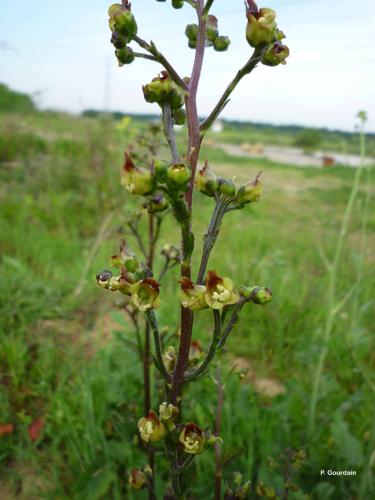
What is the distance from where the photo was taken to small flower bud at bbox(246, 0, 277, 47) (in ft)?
2.98

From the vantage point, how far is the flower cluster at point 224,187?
96 centimetres

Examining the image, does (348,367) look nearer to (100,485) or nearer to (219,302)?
(100,485)

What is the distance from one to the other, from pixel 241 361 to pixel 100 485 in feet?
4.23

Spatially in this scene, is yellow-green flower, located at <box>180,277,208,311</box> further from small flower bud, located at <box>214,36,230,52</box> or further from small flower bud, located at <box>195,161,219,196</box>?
small flower bud, located at <box>214,36,230,52</box>

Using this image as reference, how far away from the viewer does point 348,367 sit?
2.57 metres

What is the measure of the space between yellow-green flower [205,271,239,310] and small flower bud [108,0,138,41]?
581 millimetres

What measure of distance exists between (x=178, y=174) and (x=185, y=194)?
14 cm

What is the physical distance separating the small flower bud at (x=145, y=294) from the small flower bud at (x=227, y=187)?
263 millimetres

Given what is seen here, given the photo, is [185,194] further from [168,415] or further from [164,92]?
[168,415]

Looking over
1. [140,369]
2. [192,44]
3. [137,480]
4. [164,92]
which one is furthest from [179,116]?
[140,369]

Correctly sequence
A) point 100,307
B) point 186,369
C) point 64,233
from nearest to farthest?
point 186,369
point 100,307
point 64,233

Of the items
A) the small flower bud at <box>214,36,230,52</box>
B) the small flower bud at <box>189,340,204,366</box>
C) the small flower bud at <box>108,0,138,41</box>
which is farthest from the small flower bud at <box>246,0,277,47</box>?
the small flower bud at <box>189,340,204,366</box>

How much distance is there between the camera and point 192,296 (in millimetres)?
907

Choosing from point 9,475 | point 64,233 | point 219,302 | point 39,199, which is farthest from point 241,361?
point 39,199
